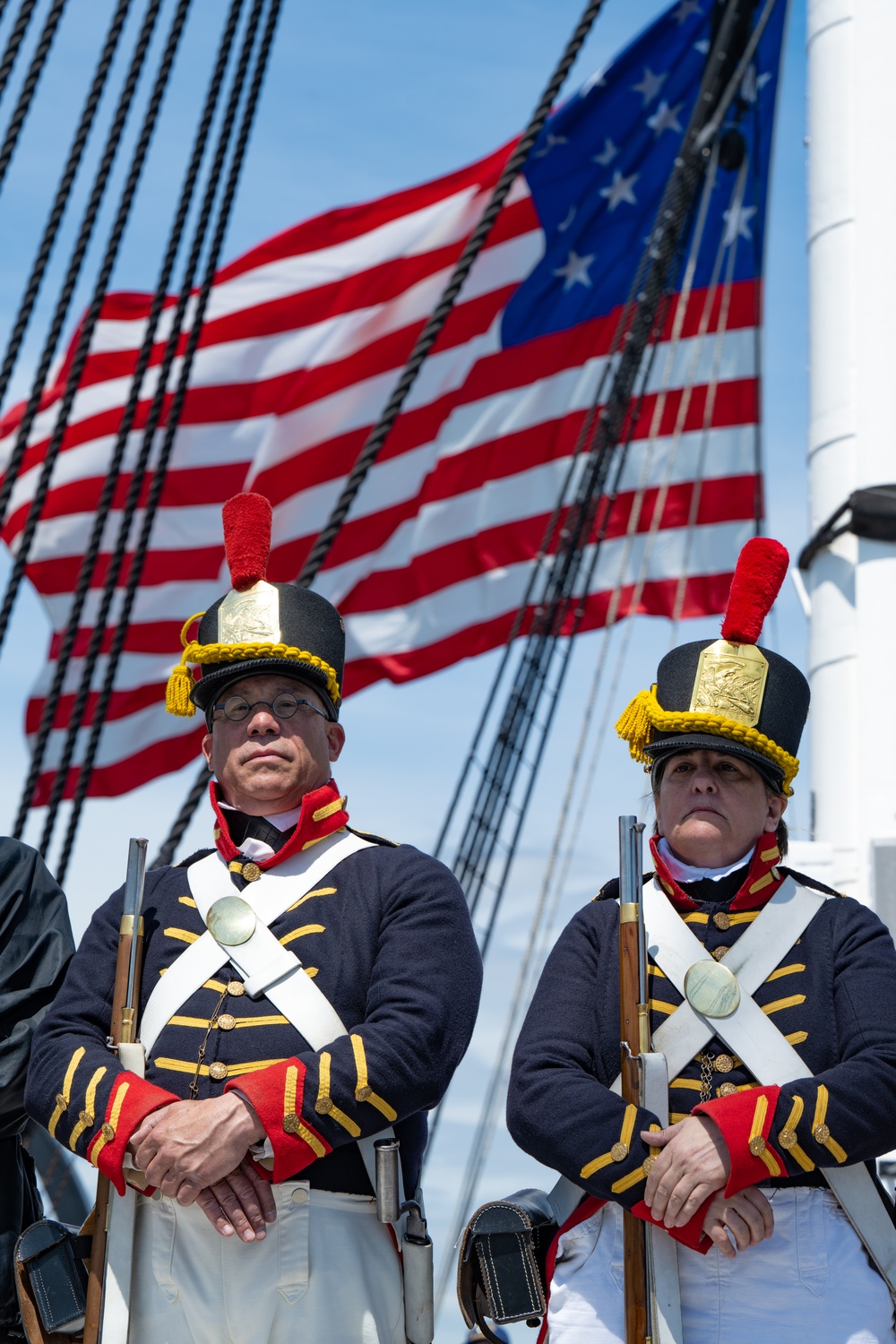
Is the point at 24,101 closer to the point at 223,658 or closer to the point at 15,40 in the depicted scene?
the point at 15,40

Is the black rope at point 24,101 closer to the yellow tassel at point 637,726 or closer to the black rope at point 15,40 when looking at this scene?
the black rope at point 15,40

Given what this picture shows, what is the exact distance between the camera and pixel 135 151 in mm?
7496

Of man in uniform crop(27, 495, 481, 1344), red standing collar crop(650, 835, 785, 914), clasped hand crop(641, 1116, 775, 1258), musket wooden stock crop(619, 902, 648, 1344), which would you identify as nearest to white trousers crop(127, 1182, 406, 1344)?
man in uniform crop(27, 495, 481, 1344)

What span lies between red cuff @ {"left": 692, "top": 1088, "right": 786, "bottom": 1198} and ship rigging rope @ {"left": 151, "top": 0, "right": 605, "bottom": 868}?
3333 mm

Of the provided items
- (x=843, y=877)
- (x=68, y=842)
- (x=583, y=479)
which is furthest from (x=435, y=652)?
(x=843, y=877)

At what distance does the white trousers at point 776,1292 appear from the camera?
3.24m

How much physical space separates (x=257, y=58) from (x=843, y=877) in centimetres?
434

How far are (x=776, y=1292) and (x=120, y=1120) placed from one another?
121 cm

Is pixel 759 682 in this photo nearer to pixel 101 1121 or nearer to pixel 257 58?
pixel 101 1121

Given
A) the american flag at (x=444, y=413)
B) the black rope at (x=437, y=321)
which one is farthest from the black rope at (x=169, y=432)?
the american flag at (x=444, y=413)

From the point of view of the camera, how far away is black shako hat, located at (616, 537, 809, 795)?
141 inches

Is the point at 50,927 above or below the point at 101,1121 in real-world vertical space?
above

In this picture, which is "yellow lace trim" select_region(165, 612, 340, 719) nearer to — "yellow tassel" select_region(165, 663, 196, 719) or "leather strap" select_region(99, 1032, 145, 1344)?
"yellow tassel" select_region(165, 663, 196, 719)

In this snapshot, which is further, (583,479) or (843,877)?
(583,479)
